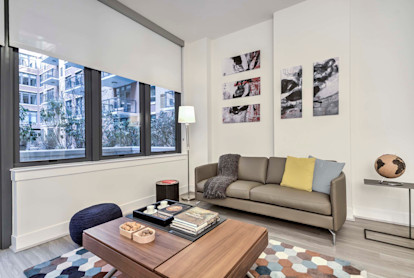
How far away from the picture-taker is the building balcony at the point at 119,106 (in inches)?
121

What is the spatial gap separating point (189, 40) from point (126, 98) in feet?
6.47

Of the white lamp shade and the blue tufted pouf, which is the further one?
the white lamp shade

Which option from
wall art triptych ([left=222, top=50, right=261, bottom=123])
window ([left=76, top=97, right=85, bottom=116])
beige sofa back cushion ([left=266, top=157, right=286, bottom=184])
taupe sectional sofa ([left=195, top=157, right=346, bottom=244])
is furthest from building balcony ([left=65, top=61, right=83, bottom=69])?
beige sofa back cushion ([left=266, top=157, right=286, bottom=184])

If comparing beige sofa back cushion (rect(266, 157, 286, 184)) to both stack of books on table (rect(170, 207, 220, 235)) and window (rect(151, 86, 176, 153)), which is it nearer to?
stack of books on table (rect(170, 207, 220, 235))

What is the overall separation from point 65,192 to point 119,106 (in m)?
1.46

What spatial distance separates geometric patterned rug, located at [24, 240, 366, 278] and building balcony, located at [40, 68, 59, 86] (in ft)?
6.46

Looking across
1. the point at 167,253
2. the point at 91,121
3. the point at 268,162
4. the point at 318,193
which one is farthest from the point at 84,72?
the point at 318,193

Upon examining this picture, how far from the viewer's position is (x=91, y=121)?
9.26 feet

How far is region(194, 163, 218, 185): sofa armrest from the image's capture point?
130 inches

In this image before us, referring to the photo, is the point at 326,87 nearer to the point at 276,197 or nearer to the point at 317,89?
the point at 317,89

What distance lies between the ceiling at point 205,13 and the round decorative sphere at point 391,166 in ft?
8.46

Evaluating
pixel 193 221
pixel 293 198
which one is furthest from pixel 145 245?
pixel 293 198

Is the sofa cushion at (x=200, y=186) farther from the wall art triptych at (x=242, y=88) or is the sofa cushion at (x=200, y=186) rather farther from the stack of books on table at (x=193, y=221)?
the wall art triptych at (x=242, y=88)

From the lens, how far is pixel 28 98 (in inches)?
90.4
